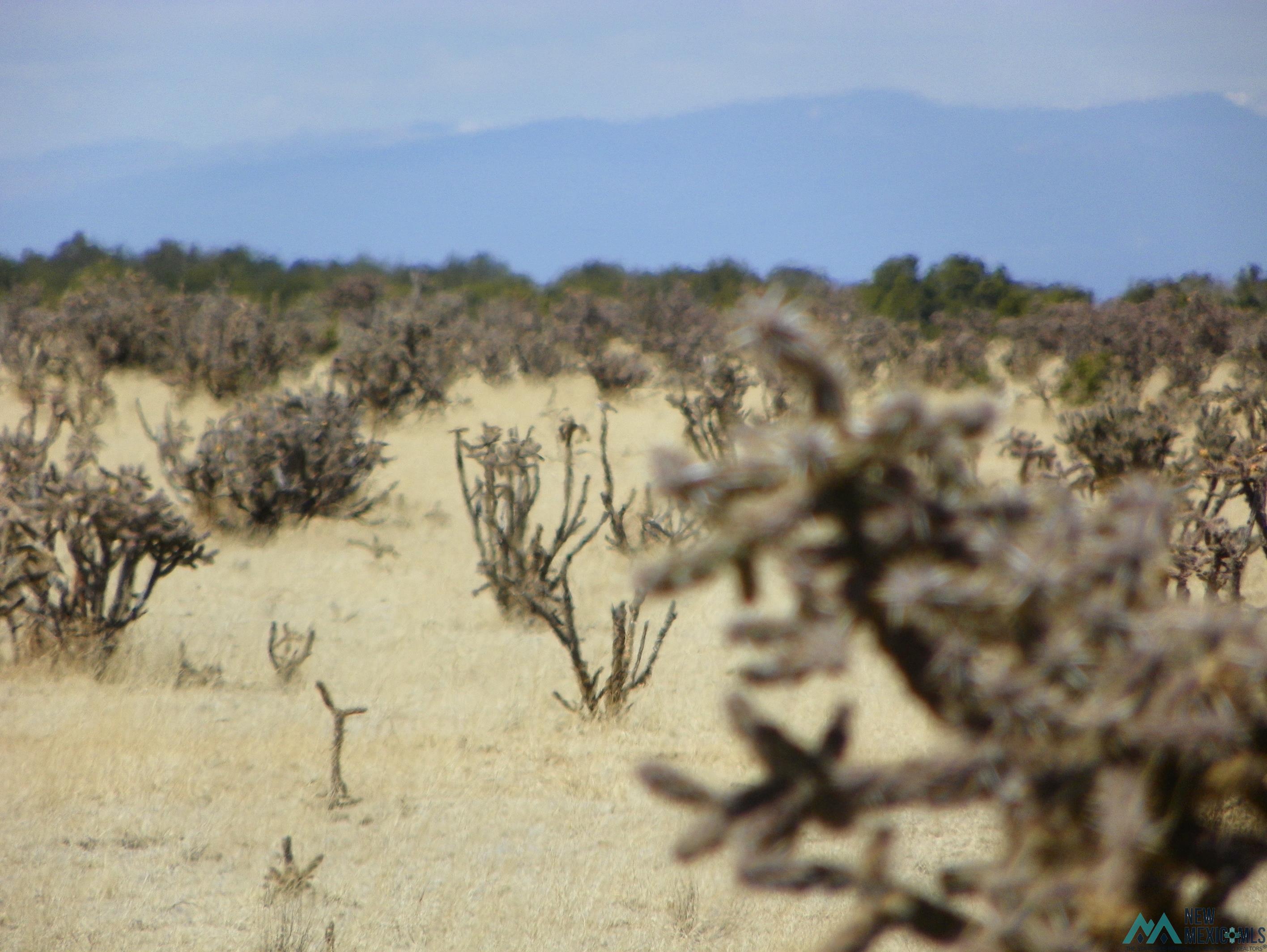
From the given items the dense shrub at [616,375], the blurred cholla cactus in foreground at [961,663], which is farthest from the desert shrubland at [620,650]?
the dense shrub at [616,375]

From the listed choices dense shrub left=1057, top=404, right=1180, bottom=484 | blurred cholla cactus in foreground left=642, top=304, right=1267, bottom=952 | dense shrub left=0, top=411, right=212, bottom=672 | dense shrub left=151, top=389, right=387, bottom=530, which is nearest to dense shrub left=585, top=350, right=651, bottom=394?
dense shrub left=151, top=389, right=387, bottom=530

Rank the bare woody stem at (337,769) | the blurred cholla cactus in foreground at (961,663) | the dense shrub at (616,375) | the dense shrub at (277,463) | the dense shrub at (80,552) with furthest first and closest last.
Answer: the dense shrub at (616,375)
the dense shrub at (277,463)
the dense shrub at (80,552)
the bare woody stem at (337,769)
the blurred cholla cactus in foreground at (961,663)

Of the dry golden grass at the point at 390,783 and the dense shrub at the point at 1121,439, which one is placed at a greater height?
the dense shrub at the point at 1121,439

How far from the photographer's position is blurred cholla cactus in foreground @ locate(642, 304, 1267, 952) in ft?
4.68

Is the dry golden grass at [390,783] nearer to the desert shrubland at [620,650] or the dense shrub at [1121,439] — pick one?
the desert shrubland at [620,650]

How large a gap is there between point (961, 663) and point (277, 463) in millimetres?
10080

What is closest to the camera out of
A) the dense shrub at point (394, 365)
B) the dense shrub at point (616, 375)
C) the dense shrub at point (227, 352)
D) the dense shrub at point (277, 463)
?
the dense shrub at point (277, 463)

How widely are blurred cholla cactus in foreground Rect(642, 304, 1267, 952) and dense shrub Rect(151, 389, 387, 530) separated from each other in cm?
971

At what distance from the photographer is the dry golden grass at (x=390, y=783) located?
13.0 feet

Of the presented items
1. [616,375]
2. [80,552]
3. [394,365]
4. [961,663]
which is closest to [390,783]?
[80,552]

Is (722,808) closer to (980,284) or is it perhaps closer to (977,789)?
(977,789)

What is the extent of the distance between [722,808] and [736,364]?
14.2 meters

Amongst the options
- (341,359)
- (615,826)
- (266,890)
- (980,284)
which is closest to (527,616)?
(615,826)

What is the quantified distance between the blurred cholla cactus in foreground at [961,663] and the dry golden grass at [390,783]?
2.60m
